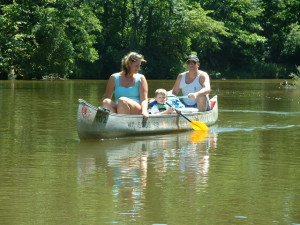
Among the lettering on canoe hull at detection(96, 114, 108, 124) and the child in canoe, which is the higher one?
the child in canoe

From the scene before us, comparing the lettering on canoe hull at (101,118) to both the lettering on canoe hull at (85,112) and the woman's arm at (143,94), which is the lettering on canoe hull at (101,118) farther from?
the woman's arm at (143,94)

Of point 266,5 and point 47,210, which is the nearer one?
point 47,210

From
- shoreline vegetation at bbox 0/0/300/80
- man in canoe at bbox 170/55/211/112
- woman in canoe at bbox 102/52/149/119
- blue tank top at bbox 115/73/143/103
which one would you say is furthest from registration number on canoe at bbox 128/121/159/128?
shoreline vegetation at bbox 0/0/300/80

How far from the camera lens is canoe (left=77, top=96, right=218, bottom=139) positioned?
12.4 m

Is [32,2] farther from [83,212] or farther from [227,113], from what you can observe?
[83,212]

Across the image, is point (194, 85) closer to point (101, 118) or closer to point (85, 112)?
point (101, 118)

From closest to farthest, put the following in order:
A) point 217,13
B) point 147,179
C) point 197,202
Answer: point 197,202 → point 147,179 → point 217,13

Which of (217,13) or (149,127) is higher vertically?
(217,13)

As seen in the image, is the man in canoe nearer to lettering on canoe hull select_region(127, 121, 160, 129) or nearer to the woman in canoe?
lettering on canoe hull select_region(127, 121, 160, 129)

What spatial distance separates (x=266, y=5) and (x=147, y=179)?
6297cm

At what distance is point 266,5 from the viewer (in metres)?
70.1

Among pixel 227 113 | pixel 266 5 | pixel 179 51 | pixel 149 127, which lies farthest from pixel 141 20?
pixel 149 127

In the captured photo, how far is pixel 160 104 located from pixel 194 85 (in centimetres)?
110

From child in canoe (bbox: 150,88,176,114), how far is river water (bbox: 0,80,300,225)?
521 millimetres
